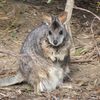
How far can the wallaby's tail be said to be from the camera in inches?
266

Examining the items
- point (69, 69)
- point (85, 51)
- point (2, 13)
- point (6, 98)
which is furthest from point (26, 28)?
point (6, 98)

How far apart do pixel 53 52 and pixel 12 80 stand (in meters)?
0.80

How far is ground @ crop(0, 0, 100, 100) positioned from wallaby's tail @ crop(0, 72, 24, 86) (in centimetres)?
8

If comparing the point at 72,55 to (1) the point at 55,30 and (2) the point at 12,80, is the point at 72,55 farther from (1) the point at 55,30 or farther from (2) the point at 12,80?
(1) the point at 55,30

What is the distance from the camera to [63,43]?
6.57 metres

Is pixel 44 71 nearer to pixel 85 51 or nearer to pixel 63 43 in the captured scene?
pixel 63 43

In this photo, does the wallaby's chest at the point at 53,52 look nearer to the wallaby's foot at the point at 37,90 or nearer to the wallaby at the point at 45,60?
the wallaby at the point at 45,60

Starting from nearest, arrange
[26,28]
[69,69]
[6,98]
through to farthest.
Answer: [6,98] → [69,69] → [26,28]

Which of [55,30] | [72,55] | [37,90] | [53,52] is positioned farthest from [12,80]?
[72,55]

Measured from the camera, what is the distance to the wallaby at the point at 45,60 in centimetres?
652

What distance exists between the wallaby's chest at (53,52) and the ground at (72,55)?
495 millimetres

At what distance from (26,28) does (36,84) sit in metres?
2.51

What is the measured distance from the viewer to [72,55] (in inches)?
313

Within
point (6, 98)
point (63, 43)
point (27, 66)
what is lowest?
point (6, 98)
